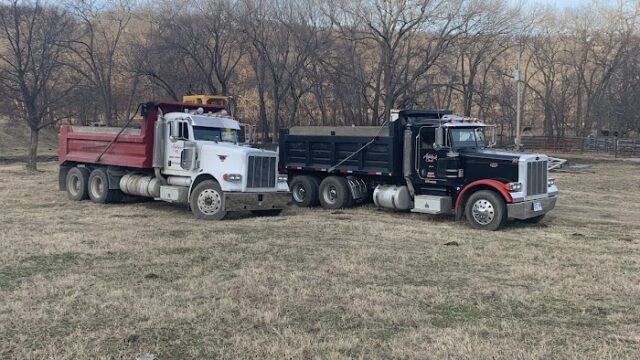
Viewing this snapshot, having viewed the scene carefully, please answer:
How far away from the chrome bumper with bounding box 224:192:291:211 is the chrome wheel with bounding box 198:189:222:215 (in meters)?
0.23

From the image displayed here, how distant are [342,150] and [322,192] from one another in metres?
1.29

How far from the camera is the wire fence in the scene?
41500 mm

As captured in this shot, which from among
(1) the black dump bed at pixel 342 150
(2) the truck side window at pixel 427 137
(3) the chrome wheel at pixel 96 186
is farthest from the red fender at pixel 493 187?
(3) the chrome wheel at pixel 96 186

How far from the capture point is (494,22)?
35000 millimetres

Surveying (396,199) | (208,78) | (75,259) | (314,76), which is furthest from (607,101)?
(75,259)

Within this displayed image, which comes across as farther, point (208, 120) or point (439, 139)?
point (208, 120)

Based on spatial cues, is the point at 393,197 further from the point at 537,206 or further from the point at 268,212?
the point at 537,206

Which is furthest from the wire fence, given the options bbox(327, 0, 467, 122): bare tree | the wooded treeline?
bbox(327, 0, 467, 122): bare tree

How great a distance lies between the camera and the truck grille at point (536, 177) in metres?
12.3

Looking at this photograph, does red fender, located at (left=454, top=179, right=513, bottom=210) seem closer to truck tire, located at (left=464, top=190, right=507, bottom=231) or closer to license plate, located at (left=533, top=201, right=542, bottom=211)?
truck tire, located at (left=464, top=190, right=507, bottom=231)

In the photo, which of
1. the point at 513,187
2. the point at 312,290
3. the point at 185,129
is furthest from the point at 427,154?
the point at 312,290

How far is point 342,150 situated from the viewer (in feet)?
50.8

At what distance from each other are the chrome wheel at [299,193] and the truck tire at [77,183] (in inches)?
227

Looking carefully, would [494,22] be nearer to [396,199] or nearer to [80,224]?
[396,199]
